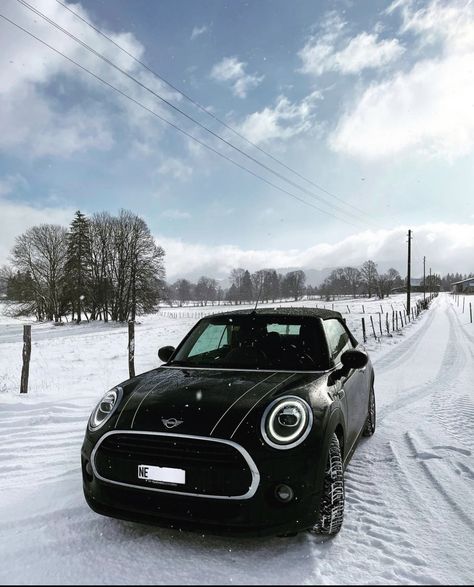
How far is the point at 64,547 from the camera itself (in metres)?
2.46

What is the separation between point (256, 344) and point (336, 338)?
0.87 metres

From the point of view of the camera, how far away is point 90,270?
5062cm

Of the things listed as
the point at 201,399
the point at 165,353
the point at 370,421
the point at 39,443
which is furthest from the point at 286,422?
A: the point at 39,443

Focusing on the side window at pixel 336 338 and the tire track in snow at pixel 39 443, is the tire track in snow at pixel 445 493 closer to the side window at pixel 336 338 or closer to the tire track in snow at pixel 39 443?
the side window at pixel 336 338

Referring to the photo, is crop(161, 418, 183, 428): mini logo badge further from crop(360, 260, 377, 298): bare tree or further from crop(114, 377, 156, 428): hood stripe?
crop(360, 260, 377, 298): bare tree

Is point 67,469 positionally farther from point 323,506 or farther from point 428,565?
point 428,565

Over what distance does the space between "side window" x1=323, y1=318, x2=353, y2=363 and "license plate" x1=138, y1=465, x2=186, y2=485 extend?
1717 mm

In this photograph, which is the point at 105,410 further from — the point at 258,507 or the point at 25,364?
the point at 25,364

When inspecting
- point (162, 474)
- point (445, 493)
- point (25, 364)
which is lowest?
point (445, 493)

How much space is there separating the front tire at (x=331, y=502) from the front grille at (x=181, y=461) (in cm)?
60

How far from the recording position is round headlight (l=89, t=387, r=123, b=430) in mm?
2727

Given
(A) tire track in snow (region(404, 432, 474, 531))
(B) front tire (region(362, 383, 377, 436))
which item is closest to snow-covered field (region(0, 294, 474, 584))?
(A) tire track in snow (region(404, 432, 474, 531))

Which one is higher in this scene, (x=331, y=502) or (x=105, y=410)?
(x=105, y=410)

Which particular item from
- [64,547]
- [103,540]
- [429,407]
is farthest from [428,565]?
[429,407]
